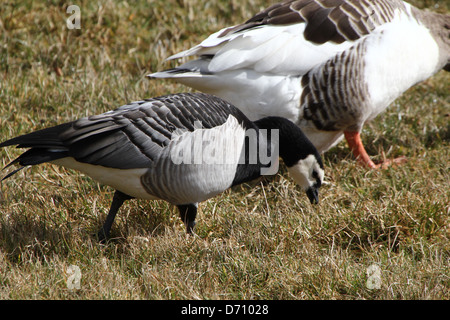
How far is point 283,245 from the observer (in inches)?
165

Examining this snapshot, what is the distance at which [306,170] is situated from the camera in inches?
186

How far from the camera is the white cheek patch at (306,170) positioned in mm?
4695

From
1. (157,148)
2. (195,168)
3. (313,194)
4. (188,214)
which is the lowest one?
(313,194)

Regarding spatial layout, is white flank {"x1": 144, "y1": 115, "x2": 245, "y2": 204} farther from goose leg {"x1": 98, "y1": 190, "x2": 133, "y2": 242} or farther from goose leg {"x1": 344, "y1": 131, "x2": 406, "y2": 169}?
Answer: goose leg {"x1": 344, "y1": 131, "x2": 406, "y2": 169}

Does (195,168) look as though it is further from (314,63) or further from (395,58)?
(395,58)

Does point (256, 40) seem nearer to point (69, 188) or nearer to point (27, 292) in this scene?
point (69, 188)

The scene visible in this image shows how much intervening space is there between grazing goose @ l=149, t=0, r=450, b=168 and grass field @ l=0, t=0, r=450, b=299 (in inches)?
22.6

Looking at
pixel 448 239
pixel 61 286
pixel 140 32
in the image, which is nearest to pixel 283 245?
pixel 448 239

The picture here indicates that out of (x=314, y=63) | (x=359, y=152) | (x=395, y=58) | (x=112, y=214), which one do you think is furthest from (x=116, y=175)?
(x=395, y=58)

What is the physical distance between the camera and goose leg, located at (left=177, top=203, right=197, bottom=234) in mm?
4309

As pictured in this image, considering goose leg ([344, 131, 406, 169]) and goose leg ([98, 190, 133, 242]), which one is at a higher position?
goose leg ([98, 190, 133, 242])

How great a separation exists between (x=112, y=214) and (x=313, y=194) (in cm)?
153

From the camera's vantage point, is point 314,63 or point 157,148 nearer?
point 157,148

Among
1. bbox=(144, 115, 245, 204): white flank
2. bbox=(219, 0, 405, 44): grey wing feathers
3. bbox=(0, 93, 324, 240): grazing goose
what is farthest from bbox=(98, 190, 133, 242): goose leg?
bbox=(219, 0, 405, 44): grey wing feathers
